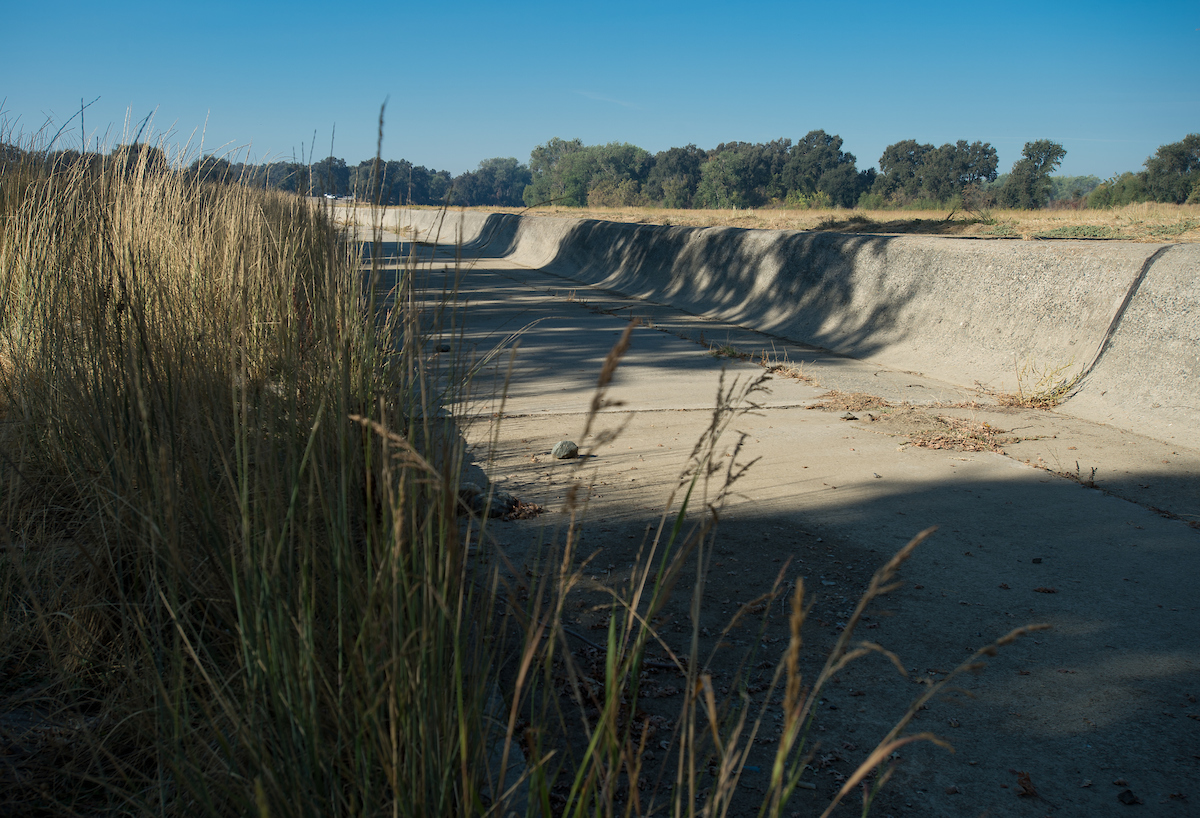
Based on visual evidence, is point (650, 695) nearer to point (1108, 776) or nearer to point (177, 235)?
point (1108, 776)

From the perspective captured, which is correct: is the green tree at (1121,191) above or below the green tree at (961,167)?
below

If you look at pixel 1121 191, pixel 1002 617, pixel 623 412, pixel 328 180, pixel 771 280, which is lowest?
pixel 1002 617

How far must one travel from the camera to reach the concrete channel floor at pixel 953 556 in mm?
1883

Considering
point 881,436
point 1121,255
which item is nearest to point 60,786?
point 881,436

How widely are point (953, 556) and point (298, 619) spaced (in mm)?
2481

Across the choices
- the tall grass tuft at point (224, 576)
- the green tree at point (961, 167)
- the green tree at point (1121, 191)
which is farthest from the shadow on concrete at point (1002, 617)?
the green tree at point (961, 167)

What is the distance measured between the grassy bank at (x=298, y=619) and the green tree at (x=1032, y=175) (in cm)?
8687

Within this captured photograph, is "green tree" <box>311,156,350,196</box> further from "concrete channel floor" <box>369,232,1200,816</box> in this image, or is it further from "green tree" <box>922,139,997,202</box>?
"green tree" <box>922,139,997,202</box>

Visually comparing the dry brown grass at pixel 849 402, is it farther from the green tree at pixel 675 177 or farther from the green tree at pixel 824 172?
the green tree at pixel 675 177

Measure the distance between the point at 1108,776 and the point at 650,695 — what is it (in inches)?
42.3

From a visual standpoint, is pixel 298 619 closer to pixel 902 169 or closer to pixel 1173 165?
pixel 1173 165

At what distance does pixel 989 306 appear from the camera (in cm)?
611

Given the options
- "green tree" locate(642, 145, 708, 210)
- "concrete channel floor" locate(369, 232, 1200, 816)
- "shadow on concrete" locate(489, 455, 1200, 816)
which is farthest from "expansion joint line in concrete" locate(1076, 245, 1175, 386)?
"green tree" locate(642, 145, 708, 210)

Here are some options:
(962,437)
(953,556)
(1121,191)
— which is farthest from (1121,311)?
(1121,191)
